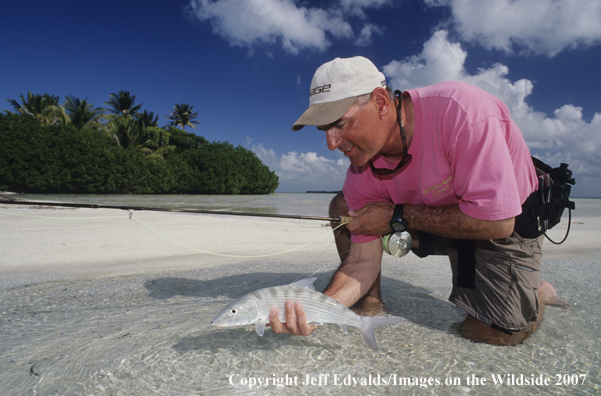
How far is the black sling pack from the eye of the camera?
7.78 feet

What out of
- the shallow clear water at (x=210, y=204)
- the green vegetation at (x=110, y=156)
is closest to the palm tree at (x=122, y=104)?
the green vegetation at (x=110, y=156)

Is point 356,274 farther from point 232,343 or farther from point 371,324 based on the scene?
point 232,343

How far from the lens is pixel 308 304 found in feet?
6.36

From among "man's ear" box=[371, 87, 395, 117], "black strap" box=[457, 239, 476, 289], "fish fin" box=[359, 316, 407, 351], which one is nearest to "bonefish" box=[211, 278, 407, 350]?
"fish fin" box=[359, 316, 407, 351]

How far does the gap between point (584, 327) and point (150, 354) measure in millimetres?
3083

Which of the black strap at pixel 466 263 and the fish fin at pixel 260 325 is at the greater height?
the black strap at pixel 466 263

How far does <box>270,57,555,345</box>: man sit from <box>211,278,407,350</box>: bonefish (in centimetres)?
7

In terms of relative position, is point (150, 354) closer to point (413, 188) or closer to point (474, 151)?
point (413, 188)

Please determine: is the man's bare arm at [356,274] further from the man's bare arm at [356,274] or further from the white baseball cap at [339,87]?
the white baseball cap at [339,87]

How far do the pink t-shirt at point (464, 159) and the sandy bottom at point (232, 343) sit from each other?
0.94m

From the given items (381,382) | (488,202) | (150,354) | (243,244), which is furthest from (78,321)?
(243,244)

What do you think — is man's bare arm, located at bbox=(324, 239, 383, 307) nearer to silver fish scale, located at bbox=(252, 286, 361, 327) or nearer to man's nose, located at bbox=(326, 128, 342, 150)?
silver fish scale, located at bbox=(252, 286, 361, 327)

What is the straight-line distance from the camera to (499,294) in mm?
2385

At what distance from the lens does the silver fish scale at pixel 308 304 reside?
74.5 inches
